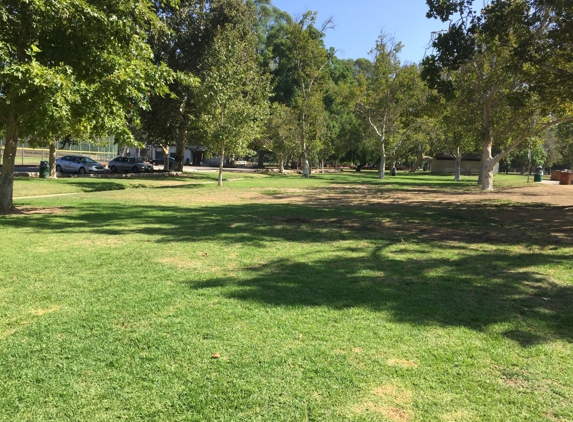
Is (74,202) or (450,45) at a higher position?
(450,45)

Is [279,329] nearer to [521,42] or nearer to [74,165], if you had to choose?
[521,42]

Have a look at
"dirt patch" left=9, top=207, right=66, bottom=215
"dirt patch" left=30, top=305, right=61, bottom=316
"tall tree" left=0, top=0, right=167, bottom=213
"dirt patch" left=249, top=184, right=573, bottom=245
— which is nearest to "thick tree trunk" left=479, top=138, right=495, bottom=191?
"dirt patch" left=249, top=184, right=573, bottom=245

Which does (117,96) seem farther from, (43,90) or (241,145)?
(241,145)

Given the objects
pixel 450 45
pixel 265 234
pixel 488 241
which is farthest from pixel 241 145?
pixel 488 241

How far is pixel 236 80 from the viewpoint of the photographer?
25.2m

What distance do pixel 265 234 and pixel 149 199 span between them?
30.8 ft

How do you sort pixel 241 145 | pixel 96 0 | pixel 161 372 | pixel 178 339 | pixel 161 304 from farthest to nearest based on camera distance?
1. pixel 241 145
2. pixel 96 0
3. pixel 161 304
4. pixel 178 339
5. pixel 161 372

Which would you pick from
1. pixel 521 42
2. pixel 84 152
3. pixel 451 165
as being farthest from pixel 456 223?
pixel 451 165

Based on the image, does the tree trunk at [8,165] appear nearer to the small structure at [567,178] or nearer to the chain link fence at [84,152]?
the chain link fence at [84,152]

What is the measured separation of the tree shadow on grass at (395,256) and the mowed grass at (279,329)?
48 millimetres

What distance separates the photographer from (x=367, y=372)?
3.52 m

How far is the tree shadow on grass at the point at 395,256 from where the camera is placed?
509 centimetres

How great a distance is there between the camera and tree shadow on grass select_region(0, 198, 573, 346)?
509 cm

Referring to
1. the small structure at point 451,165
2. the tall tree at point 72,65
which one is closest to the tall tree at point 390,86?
the tall tree at point 72,65
